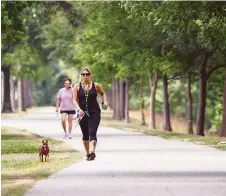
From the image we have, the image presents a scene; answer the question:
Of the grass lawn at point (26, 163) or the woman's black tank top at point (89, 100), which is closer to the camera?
the grass lawn at point (26, 163)

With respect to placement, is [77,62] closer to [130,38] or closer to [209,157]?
[130,38]

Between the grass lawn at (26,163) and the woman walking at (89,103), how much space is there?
2.44 feet

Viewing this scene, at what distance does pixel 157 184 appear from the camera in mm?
13523

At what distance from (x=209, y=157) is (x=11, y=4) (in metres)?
8.80

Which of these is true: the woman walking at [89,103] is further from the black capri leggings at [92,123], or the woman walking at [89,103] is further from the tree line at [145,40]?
the tree line at [145,40]

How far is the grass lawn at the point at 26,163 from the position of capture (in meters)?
13.4

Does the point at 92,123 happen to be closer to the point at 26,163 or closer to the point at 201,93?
the point at 26,163

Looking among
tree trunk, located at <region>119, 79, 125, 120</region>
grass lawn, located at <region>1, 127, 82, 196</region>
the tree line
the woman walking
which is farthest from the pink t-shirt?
tree trunk, located at <region>119, 79, 125, 120</region>

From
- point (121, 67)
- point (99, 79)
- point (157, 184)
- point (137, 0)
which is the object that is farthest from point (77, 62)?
point (157, 184)

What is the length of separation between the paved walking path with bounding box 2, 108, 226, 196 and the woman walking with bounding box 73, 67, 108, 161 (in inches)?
24.2

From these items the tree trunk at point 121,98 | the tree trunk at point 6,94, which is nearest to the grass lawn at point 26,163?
the tree trunk at point 121,98

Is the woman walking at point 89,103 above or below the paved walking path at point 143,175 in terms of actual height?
above

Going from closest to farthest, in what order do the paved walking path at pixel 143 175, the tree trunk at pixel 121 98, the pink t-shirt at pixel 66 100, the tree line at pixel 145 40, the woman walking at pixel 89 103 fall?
the paved walking path at pixel 143 175 < the woman walking at pixel 89 103 < the tree line at pixel 145 40 < the pink t-shirt at pixel 66 100 < the tree trunk at pixel 121 98

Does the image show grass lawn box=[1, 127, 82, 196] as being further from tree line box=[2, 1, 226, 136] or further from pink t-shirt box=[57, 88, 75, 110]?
tree line box=[2, 1, 226, 136]
